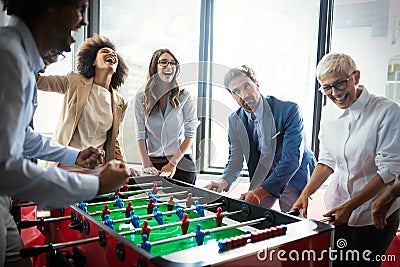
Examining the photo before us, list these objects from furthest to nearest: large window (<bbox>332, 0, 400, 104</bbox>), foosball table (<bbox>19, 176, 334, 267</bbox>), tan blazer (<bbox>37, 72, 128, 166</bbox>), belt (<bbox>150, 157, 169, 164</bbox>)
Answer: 1. large window (<bbox>332, 0, 400, 104</bbox>)
2. belt (<bbox>150, 157, 169, 164</bbox>)
3. tan blazer (<bbox>37, 72, 128, 166</bbox>)
4. foosball table (<bbox>19, 176, 334, 267</bbox>)

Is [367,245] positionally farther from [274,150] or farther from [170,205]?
[170,205]

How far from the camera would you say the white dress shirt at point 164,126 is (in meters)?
2.85

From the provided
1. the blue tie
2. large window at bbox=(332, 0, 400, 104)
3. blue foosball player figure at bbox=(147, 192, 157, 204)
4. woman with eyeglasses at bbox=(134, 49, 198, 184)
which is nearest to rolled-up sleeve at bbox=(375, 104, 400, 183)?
the blue tie

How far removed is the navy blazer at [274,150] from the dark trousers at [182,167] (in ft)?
1.69

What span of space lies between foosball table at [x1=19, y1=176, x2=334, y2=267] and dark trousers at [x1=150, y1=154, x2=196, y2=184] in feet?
2.16

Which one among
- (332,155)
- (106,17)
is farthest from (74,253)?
(106,17)

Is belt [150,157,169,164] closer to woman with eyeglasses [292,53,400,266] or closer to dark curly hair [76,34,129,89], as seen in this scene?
dark curly hair [76,34,129,89]

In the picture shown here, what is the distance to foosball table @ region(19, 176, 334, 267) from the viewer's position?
129cm

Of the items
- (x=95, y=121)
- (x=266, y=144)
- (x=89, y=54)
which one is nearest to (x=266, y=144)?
(x=266, y=144)

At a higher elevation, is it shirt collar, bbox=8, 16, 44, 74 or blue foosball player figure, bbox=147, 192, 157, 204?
shirt collar, bbox=8, 16, 44, 74

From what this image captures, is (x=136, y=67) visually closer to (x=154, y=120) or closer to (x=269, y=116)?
(x=154, y=120)

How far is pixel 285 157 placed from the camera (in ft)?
7.35

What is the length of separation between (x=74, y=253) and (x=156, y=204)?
1.49 ft

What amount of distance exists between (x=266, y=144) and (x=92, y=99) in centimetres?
137
